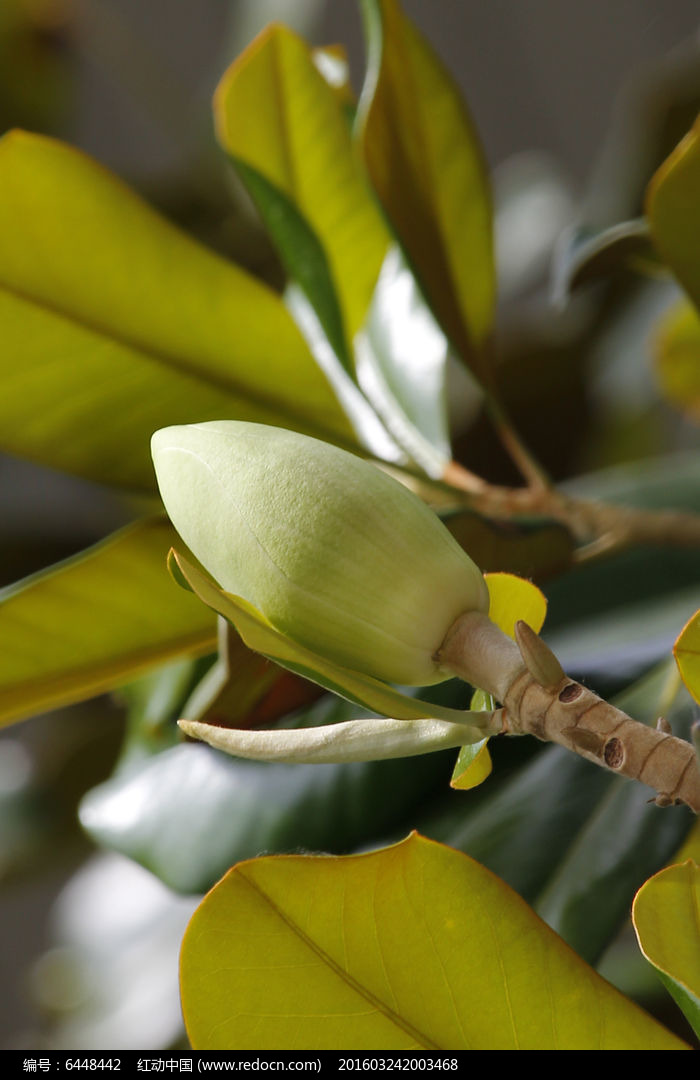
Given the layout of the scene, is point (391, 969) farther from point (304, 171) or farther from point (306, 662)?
point (304, 171)

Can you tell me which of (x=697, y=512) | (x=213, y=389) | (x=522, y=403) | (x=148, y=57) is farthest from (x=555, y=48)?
(x=213, y=389)

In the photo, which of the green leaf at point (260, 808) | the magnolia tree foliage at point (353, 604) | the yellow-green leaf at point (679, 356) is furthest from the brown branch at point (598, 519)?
the yellow-green leaf at point (679, 356)

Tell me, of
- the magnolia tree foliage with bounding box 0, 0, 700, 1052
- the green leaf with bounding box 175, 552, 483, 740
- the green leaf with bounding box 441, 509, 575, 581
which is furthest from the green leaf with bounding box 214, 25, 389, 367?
the green leaf with bounding box 175, 552, 483, 740

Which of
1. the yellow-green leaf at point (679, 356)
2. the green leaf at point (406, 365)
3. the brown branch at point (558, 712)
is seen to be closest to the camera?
the brown branch at point (558, 712)

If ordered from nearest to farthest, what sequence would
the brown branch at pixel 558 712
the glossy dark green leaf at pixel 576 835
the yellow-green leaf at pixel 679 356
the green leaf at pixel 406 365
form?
the brown branch at pixel 558 712
the glossy dark green leaf at pixel 576 835
the green leaf at pixel 406 365
the yellow-green leaf at pixel 679 356

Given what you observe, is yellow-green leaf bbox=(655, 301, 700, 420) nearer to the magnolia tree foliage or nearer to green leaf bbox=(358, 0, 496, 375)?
the magnolia tree foliage

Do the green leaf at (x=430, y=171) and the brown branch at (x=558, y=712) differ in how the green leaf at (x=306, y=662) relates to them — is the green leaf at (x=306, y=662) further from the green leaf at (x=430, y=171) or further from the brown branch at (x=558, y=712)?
the green leaf at (x=430, y=171)

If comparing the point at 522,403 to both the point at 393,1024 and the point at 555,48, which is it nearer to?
the point at 393,1024

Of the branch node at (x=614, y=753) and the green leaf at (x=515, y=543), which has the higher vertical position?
the branch node at (x=614, y=753)
